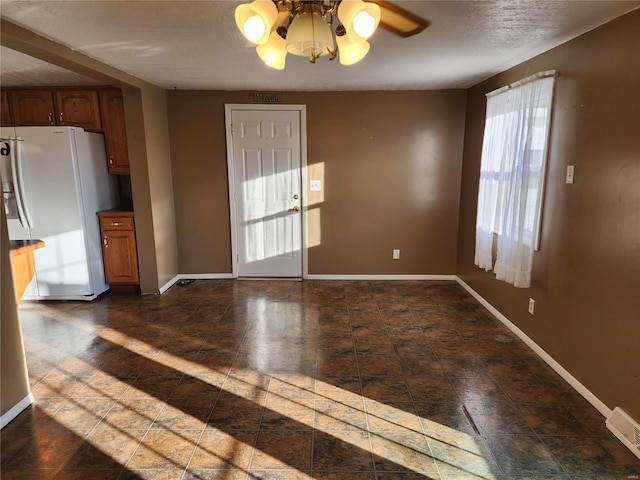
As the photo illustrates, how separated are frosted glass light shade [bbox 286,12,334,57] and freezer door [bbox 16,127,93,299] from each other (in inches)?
120

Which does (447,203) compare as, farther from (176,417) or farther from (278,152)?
(176,417)

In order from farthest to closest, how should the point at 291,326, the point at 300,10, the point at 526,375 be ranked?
the point at 291,326
the point at 526,375
the point at 300,10

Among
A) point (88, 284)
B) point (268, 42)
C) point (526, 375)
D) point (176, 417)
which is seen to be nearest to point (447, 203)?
point (526, 375)

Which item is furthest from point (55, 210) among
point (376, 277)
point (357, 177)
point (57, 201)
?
point (376, 277)

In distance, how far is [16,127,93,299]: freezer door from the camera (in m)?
3.90

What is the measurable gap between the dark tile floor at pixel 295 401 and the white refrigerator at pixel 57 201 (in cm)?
42

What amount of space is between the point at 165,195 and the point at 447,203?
3.38m

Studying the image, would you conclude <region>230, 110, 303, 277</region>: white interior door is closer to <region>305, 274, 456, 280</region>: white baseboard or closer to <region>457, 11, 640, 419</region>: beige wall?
<region>305, 274, 456, 280</region>: white baseboard

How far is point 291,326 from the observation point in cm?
364

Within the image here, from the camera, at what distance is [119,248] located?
173 inches

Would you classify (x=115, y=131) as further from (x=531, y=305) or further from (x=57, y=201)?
(x=531, y=305)

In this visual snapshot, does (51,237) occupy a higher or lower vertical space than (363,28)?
lower

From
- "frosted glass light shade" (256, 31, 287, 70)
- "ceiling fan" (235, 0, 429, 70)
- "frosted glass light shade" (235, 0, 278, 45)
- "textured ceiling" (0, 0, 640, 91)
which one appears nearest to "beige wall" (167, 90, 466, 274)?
"textured ceiling" (0, 0, 640, 91)

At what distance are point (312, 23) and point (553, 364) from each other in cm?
277
